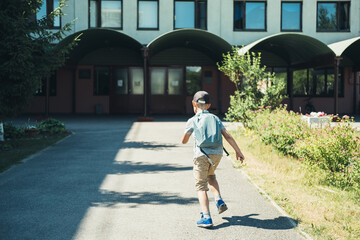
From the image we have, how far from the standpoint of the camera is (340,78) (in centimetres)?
2664

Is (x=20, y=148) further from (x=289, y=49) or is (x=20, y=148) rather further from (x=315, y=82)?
(x=315, y=82)

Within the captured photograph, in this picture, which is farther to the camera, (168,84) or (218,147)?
(168,84)

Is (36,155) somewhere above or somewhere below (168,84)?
below

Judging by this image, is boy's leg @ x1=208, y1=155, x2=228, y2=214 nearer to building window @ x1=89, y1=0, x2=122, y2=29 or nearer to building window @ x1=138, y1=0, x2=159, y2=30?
building window @ x1=138, y1=0, x2=159, y2=30

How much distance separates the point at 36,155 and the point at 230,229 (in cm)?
679

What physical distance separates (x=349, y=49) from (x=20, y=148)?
60.8ft

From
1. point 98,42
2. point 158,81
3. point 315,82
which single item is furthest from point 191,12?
point 315,82

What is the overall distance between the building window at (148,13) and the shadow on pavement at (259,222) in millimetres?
20620

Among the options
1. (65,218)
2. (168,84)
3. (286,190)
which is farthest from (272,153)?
(168,84)

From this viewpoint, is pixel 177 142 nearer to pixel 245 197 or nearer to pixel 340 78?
pixel 245 197

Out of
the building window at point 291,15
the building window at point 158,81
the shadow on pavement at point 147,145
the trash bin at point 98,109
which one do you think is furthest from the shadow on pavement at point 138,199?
the building window at point 291,15

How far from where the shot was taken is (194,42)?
76.9 ft

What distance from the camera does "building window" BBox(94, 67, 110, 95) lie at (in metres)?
25.9

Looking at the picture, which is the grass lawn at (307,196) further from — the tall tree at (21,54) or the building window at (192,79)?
the building window at (192,79)
